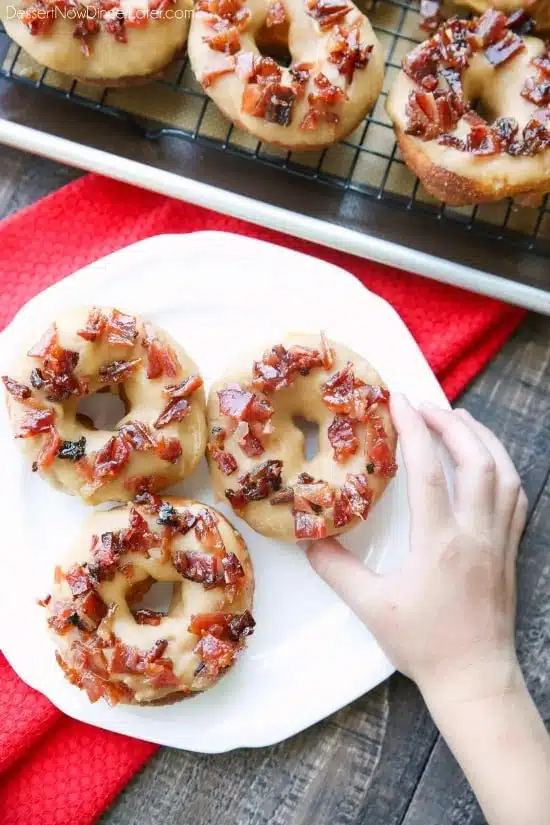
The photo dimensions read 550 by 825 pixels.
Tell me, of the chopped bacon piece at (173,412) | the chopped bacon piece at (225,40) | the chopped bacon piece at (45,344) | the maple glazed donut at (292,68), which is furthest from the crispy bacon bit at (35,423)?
the chopped bacon piece at (225,40)

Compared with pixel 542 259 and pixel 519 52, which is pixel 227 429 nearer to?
pixel 542 259

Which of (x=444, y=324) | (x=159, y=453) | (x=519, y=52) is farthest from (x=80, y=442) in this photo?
(x=519, y=52)

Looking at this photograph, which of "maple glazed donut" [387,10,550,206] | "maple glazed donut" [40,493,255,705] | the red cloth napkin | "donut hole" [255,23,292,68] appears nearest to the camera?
"maple glazed donut" [40,493,255,705]

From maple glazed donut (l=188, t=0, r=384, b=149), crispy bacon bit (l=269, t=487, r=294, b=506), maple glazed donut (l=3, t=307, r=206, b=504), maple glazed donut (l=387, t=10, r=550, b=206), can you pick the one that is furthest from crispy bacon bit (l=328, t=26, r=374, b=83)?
crispy bacon bit (l=269, t=487, r=294, b=506)

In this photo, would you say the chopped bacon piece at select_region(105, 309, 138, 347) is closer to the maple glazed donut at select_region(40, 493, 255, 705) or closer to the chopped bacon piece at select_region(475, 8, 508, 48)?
the maple glazed donut at select_region(40, 493, 255, 705)

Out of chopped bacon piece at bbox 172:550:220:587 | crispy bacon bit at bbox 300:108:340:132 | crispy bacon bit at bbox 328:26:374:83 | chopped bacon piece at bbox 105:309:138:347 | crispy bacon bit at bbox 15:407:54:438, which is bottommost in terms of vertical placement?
chopped bacon piece at bbox 172:550:220:587

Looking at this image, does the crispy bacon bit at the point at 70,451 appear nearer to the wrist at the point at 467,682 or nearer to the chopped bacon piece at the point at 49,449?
the chopped bacon piece at the point at 49,449

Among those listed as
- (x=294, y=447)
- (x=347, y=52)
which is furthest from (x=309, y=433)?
(x=347, y=52)

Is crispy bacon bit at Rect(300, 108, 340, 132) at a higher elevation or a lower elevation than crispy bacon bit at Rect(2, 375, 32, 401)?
higher
